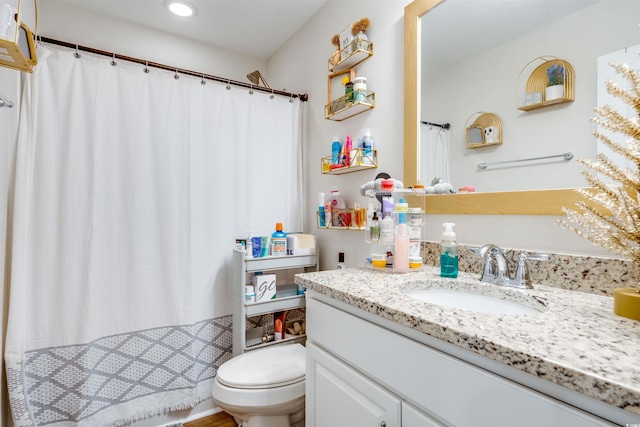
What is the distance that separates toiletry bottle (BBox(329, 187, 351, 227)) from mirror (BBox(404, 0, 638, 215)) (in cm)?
39

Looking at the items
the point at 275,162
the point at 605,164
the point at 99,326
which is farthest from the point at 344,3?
the point at 99,326

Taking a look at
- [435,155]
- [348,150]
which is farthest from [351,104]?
[435,155]

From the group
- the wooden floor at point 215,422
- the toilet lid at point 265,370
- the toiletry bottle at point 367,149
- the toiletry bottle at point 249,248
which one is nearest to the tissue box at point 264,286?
the toiletry bottle at point 249,248

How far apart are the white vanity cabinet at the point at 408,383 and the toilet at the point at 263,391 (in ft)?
0.69

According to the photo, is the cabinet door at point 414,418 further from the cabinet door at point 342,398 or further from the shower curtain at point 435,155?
the shower curtain at point 435,155

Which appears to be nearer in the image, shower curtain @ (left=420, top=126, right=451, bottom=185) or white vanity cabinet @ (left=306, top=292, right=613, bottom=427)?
white vanity cabinet @ (left=306, top=292, right=613, bottom=427)

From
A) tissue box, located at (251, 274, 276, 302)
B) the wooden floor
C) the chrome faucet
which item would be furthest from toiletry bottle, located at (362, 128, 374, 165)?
the wooden floor

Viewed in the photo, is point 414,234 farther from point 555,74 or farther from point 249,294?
point 249,294

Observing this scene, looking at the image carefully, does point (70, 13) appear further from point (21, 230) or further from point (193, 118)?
point (21, 230)

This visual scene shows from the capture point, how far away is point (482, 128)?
44.8 inches

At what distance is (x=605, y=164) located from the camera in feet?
2.27

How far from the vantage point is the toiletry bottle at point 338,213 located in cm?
163

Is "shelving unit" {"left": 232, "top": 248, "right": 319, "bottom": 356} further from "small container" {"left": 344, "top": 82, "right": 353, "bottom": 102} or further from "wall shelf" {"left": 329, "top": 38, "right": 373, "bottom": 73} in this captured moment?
"wall shelf" {"left": 329, "top": 38, "right": 373, "bottom": 73}

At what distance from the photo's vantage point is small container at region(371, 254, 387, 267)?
1218 millimetres
